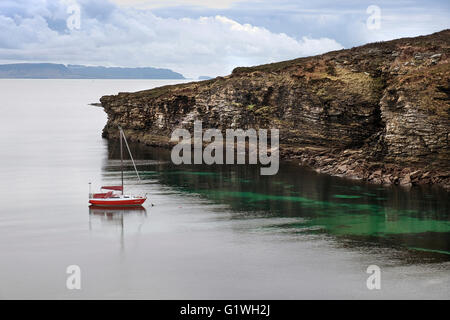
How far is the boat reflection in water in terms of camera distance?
7656cm

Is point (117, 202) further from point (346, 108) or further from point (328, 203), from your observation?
point (346, 108)

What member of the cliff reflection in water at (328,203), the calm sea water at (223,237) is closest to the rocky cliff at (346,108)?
the cliff reflection in water at (328,203)

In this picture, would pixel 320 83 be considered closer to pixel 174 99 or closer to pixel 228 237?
pixel 174 99

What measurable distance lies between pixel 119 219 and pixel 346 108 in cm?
5821

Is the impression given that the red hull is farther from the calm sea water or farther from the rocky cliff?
the rocky cliff

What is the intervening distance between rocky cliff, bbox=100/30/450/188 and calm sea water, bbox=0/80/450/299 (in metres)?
8.52

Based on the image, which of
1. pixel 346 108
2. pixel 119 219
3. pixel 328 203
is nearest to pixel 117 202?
pixel 119 219

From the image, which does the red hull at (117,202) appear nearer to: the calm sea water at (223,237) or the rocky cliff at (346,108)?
the calm sea water at (223,237)

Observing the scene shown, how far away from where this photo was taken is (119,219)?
3263 inches

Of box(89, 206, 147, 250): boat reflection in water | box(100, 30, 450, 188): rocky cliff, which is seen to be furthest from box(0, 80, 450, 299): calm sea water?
box(100, 30, 450, 188): rocky cliff

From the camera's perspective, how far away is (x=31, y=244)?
69438 millimetres

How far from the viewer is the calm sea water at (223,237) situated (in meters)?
56.7

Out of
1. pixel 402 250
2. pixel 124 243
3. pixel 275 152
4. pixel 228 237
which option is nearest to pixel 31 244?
pixel 124 243
